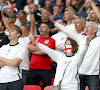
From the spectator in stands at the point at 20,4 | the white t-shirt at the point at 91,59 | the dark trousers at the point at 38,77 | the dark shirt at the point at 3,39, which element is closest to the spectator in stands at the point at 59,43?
the dark trousers at the point at 38,77

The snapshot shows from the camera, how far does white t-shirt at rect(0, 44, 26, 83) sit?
16.4ft

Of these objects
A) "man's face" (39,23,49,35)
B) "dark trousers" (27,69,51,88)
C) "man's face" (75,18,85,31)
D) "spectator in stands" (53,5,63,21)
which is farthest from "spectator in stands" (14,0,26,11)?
"dark trousers" (27,69,51,88)

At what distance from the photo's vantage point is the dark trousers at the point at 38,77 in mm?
5844

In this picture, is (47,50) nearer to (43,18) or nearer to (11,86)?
(11,86)

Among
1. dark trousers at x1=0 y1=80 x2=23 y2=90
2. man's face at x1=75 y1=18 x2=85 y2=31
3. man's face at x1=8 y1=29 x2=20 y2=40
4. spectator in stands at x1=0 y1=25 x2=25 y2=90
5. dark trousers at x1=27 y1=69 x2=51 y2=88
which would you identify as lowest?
dark trousers at x1=27 y1=69 x2=51 y2=88

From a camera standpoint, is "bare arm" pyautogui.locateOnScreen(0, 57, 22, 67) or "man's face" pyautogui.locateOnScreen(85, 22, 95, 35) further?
"man's face" pyautogui.locateOnScreen(85, 22, 95, 35)

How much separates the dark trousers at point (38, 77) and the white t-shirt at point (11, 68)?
0.84 metres

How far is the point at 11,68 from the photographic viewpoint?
16.5 feet

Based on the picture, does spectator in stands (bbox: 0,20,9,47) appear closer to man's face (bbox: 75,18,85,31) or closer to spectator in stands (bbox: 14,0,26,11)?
man's face (bbox: 75,18,85,31)

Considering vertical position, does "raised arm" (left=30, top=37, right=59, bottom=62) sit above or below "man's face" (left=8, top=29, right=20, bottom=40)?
below

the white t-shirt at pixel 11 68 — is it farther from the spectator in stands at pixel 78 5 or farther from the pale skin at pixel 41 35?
the spectator in stands at pixel 78 5

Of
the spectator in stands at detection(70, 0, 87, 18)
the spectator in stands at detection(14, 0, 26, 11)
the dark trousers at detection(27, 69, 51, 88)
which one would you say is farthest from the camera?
the spectator in stands at detection(14, 0, 26, 11)

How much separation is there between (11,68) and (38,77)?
1029 mm

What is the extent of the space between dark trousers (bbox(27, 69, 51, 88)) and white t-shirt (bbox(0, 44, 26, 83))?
2.76 ft
